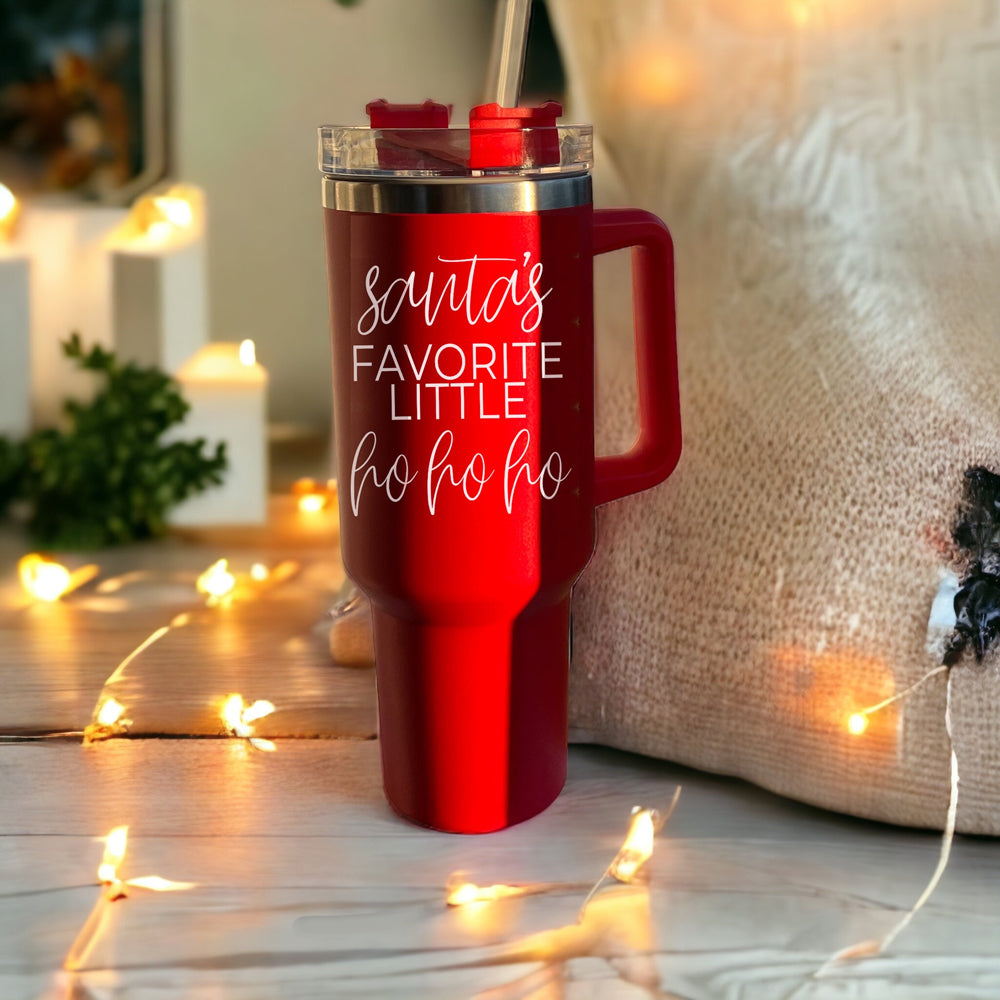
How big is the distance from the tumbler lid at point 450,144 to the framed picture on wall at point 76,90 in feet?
2.34

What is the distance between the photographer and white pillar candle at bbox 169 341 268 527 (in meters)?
1.00

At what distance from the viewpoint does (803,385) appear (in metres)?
0.60

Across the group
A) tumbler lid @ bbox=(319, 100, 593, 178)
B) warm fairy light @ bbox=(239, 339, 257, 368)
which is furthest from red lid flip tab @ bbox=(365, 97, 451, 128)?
warm fairy light @ bbox=(239, 339, 257, 368)

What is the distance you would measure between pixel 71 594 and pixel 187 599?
0.08m

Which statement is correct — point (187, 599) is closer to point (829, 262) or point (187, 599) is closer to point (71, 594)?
point (71, 594)

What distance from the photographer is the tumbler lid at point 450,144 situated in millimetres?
493

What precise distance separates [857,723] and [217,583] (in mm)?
433

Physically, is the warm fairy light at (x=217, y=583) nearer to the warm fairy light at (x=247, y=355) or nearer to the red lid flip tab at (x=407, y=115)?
the warm fairy light at (x=247, y=355)

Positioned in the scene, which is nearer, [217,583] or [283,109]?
[217,583]

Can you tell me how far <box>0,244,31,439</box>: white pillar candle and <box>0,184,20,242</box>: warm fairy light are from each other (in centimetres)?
1

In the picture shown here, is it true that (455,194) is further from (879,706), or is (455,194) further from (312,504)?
(312,504)

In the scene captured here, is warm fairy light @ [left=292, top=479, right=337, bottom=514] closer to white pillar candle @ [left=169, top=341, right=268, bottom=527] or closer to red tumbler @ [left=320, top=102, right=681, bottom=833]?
white pillar candle @ [left=169, top=341, right=268, bottom=527]

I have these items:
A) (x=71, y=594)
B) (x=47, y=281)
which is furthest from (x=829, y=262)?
(x=47, y=281)

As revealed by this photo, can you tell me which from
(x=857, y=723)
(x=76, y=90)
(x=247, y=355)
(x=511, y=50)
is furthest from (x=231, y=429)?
(x=857, y=723)
